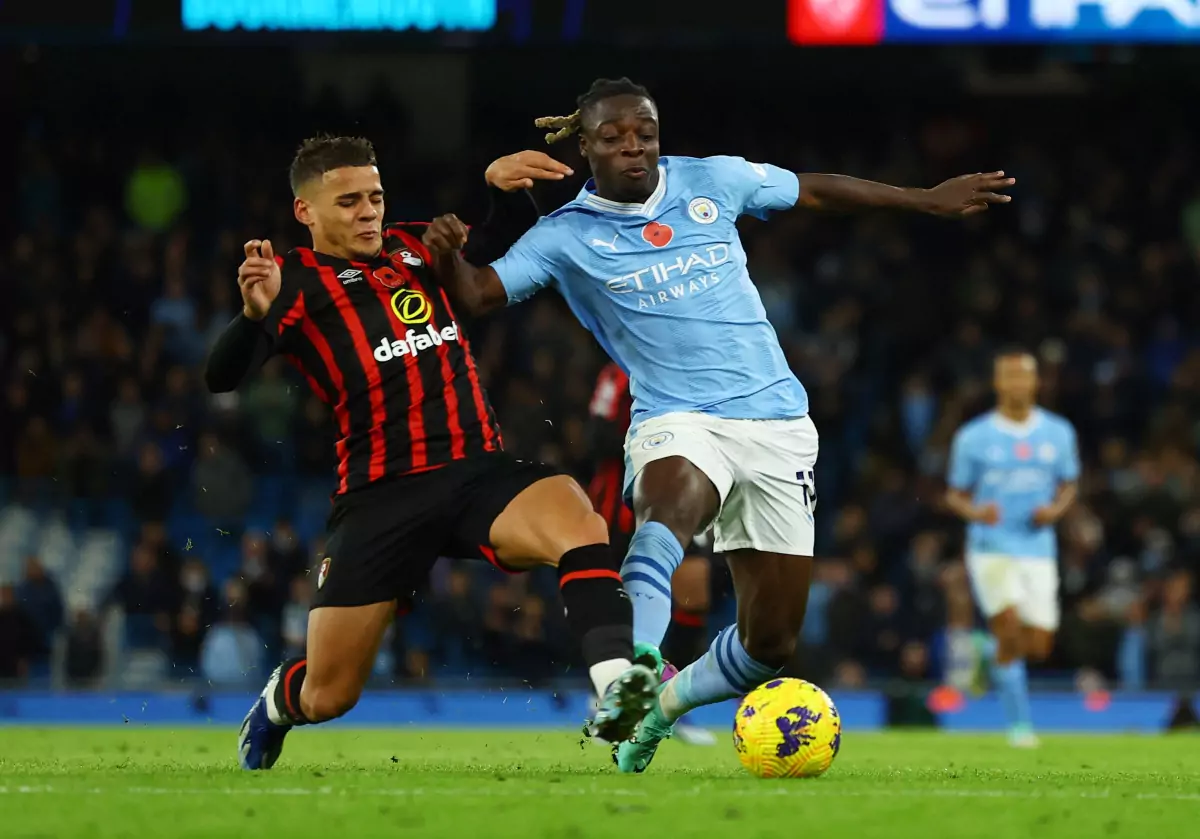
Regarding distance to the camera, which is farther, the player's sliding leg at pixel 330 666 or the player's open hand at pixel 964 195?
the player's open hand at pixel 964 195

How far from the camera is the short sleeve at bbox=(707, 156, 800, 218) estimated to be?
6.74 meters

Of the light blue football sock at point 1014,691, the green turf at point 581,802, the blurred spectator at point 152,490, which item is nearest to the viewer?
the green turf at point 581,802

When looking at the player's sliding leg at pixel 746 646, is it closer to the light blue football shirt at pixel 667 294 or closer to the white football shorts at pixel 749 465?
the white football shorts at pixel 749 465

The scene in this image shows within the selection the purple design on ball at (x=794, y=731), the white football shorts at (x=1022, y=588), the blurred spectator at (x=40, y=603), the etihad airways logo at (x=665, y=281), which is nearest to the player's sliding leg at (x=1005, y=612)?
the white football shorts at (x=1022, y=588)

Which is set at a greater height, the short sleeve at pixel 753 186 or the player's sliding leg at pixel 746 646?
the short sleeve at pixel 753 186

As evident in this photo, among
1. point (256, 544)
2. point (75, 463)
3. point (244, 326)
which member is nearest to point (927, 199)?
point (244, 326)

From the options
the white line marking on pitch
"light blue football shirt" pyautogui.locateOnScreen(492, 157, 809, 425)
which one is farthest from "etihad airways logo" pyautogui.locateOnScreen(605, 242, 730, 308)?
the white line marking on pitch

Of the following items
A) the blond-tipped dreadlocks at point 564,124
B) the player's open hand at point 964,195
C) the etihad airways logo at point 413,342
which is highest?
the blond-tipped dreadlocks at point 564,124

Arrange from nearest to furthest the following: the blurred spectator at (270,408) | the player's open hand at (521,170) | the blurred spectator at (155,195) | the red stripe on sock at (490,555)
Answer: the red stripe on sock at (490,555) < the player's open hand at (521,170) < the blurred spectator at (270,408) < the blurred spectator at (155,195)

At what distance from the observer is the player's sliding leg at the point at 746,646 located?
6582 millimetres

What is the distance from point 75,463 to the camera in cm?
1492

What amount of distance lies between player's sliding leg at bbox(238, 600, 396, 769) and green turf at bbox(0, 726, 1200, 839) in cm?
22

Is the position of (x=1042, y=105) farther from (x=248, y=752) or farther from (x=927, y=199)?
(x=248, y=752)

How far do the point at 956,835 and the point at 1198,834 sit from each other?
1.91ft
